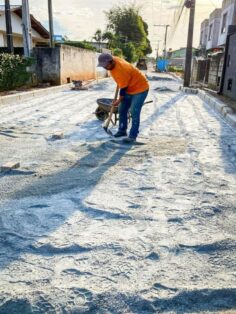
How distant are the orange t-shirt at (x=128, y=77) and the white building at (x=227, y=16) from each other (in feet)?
59.2

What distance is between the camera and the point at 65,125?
6910mm

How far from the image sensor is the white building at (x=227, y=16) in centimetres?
2214

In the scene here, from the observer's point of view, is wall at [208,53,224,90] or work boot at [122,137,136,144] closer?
work boot at [122,137,136,144]

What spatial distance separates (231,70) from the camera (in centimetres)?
1162

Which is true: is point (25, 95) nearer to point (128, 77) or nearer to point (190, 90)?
point (128, 77)

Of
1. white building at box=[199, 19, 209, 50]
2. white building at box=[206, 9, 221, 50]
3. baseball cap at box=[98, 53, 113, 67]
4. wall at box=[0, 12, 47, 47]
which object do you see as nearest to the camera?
baseball cap at box=[98, 53, 113, 67]

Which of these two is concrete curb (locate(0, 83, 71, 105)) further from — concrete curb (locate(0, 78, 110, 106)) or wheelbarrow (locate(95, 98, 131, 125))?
wheelbarrow (locate(95, 98, 131, 125))

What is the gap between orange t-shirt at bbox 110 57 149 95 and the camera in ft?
16.5

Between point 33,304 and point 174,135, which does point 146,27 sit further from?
point 33,304

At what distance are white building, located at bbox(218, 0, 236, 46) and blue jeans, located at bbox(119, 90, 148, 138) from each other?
59.1 feet

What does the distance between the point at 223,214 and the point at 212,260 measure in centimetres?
79

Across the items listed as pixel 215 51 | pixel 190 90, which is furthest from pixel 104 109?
A: pixel 215 51

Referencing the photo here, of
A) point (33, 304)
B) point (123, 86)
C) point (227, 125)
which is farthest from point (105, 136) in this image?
point (33, 304)

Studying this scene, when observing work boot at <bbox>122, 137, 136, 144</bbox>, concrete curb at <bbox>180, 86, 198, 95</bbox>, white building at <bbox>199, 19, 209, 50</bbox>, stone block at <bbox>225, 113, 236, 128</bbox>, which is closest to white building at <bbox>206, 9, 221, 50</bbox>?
white building at <bbox>199, 19, 209, 50</bbox>
